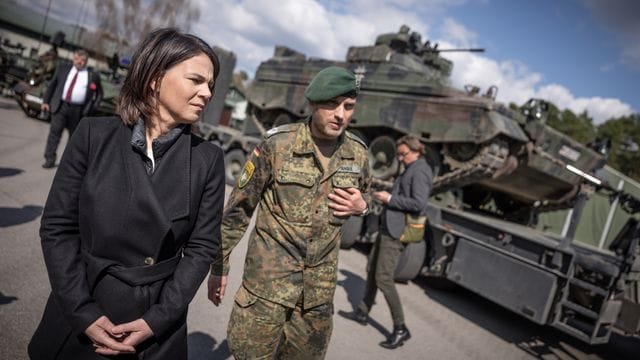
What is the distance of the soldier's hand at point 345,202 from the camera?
7.40ft

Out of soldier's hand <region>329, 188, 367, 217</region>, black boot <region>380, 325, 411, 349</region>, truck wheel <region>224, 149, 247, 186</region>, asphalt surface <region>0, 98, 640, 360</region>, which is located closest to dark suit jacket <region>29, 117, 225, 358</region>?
soldier's hand <region>329, 188, 367, 217</region>

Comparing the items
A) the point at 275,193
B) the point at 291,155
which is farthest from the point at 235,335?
the point at 291,155

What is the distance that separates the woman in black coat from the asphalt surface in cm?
161

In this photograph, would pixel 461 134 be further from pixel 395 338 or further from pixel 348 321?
pixel 395 338

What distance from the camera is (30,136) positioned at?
391 inches

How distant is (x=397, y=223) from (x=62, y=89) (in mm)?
5610

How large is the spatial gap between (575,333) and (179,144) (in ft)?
14.7

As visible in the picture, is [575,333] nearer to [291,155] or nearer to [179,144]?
[291,155]

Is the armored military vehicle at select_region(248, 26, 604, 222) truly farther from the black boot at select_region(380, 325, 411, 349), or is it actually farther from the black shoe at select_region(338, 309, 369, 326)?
the black boot at select_region(380, 325, 411, 349)

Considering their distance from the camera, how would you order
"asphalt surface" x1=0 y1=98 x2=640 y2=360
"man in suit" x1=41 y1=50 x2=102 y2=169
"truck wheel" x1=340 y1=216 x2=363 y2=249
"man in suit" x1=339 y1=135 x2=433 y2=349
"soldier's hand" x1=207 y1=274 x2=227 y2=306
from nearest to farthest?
1. "soldier's hand" x1=207 y1=274 x2=227 y2=306
2. "asphalt surface" x1=0 y1=98 x2=640 y2=360
3. "man in suit" x1=339 y1=135 x2=433 y2=349
4. "truck wheel" x1=340 y1=216 x2=363 y2=249
5. "man in suit" x1=41 y1=50 x2=102 y2=169

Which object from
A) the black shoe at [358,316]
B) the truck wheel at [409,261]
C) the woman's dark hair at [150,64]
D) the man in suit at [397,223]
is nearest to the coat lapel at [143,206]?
the woman's dark hair at [150,64]

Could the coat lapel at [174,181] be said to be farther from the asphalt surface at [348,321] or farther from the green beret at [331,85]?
the asphalt surface at [348,321]

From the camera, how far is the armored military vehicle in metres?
7.74

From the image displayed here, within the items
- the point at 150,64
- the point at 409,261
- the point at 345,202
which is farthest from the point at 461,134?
the point at 150,64
